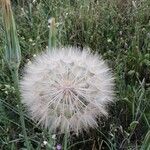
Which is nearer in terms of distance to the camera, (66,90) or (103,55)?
(66,90)

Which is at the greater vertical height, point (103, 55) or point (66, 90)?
point (66, 90)

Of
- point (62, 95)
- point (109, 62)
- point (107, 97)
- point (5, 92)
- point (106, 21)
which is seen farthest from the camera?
point (106, 21)

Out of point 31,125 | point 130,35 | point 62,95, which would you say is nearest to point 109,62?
point 130,35

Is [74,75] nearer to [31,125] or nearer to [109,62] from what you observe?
[31,125]

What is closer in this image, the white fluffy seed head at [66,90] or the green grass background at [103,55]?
the white fluffy seed head at [66,90]
